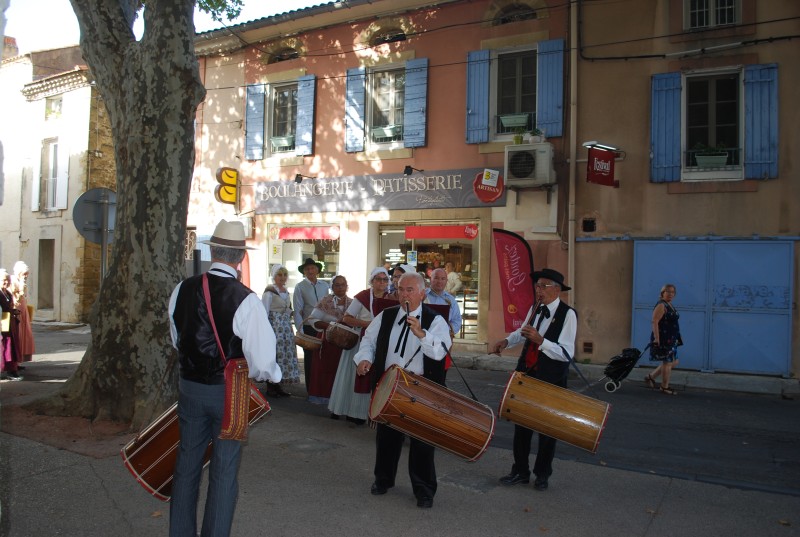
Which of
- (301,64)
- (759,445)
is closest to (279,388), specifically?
(759,445)

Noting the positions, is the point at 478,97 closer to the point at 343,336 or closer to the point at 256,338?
the point at 343,336

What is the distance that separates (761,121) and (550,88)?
3.75 metres

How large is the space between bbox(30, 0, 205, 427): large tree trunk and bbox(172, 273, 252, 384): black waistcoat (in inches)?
124

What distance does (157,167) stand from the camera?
6691 millimetres

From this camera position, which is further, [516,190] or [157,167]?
[516,190]

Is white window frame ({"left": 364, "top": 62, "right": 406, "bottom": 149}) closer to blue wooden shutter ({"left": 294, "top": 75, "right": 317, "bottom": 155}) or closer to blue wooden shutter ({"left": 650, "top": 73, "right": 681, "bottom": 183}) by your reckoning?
blue wooden shutter ({"left": 294, "top": 75, "right": 317, "bottom": 155})

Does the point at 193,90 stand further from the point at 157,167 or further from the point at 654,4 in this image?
the point at 654,4

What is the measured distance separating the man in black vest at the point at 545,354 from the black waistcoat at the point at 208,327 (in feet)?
7.83

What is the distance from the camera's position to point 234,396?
137 inches

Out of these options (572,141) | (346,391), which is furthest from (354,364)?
(572,141)

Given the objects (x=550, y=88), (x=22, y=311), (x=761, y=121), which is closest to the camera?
(x=22, y=311)

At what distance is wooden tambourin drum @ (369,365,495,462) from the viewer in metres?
4.35

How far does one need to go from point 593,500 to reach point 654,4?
10221 mm

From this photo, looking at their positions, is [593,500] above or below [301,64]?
below
